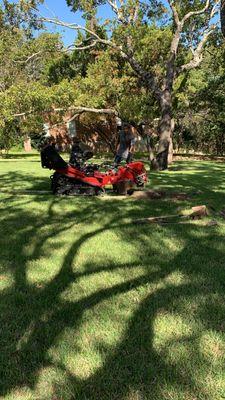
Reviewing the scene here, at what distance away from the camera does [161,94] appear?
1877cm

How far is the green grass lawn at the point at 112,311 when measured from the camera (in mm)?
2805

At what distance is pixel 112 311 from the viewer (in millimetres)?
3732

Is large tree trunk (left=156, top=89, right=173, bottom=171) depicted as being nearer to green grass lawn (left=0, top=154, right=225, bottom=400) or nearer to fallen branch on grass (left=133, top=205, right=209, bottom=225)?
fallen branch on grass (left=133, top=205, right=209, bottom=225)

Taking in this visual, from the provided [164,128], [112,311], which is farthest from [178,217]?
[164,128]

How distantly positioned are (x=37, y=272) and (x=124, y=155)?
9735 mm

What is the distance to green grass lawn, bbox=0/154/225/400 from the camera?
2.80m

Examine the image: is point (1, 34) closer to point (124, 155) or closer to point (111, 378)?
point (124, 155)

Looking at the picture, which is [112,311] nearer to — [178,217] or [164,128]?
[178,217]

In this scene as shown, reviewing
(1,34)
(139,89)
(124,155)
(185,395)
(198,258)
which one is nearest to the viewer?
(185,395)

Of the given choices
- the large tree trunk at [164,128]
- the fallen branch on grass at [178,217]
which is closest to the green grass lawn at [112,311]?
the fallen branch on grass at [178,217]

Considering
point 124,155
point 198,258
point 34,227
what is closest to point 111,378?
point 198,258

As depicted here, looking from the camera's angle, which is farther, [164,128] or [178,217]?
[164,128]

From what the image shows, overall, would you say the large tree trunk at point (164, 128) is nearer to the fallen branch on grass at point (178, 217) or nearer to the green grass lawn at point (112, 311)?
the fallen branch on grass at point (178, 217)

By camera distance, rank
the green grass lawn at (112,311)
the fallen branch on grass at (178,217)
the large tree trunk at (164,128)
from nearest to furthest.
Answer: the green grass lawn at (112,311) → the fallen branch on grass at (178,217) → the large tree trunk at (164,128)
